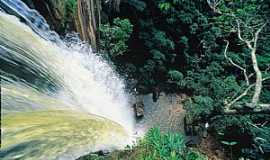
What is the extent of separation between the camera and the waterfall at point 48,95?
3768mm

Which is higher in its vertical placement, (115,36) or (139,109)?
(115,36)

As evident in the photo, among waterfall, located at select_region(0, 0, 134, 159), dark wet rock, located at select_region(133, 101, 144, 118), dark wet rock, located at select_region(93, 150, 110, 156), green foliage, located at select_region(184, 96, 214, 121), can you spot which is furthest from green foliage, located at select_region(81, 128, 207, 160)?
green foliage, located at select_region(184, 96, 214, 121)

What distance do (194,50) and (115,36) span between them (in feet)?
8.71

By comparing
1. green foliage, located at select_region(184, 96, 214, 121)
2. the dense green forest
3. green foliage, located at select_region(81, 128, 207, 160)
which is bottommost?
green foliage, located at select_region(81, 128, 207, 160)

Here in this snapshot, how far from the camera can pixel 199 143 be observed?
8.88m

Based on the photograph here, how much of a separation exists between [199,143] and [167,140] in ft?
8.57

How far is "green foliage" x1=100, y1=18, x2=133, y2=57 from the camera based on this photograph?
8613mm

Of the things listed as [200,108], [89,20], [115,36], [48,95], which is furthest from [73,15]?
[200,108]

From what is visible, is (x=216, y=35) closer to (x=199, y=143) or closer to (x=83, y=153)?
(x=199, y=143)

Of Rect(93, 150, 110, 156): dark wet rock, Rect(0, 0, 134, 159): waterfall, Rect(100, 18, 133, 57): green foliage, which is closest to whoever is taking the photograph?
Rect(0, 0, 134, 159): waterfall

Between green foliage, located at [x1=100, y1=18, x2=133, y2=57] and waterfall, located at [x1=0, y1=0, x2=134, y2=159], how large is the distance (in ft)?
2.09

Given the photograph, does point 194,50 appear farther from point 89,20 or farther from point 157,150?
point 157,150

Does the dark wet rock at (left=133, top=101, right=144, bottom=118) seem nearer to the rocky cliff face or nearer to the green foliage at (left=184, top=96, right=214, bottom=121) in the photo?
the green foliage at (left=184, top=96, right=214, bottom=121)

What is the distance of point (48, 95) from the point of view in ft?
16.4
